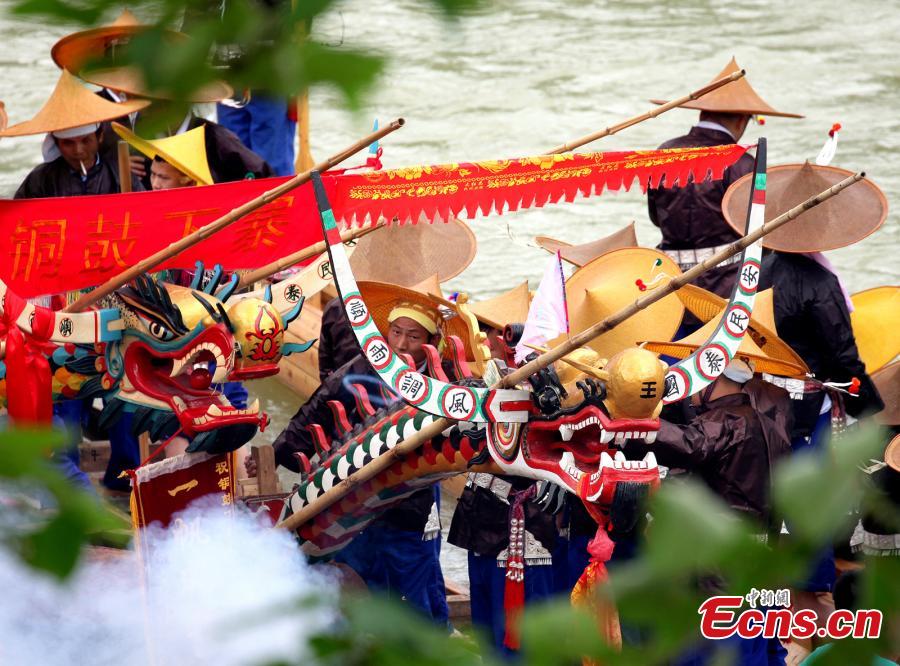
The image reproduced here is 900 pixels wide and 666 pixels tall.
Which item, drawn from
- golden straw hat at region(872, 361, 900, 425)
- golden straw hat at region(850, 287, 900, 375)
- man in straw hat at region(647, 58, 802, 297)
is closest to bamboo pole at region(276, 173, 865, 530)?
golden straw hat at region(872, 361, 900, 425)

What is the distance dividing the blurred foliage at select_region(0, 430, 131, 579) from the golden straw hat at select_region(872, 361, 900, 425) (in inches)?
145

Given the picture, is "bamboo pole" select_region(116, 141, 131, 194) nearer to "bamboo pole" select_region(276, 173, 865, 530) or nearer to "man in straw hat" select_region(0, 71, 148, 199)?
"man in straw hat" select_region(0, 71, 148, 199)

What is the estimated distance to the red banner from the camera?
11.5 feet

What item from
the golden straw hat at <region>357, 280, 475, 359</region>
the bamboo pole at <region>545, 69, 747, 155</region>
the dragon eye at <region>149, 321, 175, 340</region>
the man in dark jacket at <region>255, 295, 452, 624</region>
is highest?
the bamboo pole at <region>545, 69, 747, 155</region>

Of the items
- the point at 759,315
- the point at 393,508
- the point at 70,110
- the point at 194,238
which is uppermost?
the point at 194,238

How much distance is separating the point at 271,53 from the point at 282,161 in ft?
21.5

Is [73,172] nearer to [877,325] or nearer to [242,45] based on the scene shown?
[877,325]

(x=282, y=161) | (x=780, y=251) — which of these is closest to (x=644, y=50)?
(x=282, y=161)

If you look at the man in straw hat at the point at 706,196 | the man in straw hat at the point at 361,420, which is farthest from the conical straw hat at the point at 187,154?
the man in straw hat at the point at 706,196

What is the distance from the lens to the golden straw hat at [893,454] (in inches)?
145

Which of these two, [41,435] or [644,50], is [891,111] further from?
[41,435]

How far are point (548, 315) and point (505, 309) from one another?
3.27 feet

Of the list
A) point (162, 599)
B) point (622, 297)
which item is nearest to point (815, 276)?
point (622, 297)

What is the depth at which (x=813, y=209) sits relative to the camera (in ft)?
14.4
